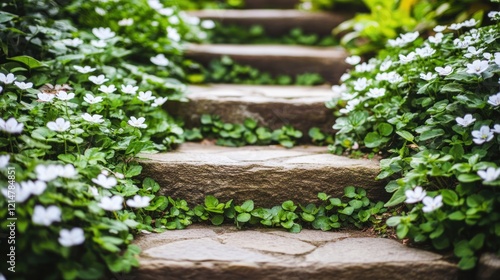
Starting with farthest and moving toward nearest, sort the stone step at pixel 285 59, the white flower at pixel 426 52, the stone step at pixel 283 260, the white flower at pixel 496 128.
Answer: the stone step at pixel 285 59 → the white flower at pixel 426 52 → the white flower at pixel 496 128 → the stone step at pixel 283 260

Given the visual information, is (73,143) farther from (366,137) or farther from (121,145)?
(366,137)

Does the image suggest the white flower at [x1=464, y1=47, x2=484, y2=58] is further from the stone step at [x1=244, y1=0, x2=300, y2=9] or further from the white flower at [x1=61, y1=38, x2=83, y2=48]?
the stone step at [x1=244, y1=0, x2=300, y2=9]

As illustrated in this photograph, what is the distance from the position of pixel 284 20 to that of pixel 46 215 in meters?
3.46

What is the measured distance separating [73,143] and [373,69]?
2.00 meters

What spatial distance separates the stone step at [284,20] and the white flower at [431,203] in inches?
115

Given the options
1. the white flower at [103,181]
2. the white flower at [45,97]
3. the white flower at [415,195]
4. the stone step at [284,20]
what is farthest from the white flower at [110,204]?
the stone step at [284,20]

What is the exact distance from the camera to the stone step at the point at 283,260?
173cm

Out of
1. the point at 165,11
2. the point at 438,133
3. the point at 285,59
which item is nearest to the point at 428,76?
the point at 438,133

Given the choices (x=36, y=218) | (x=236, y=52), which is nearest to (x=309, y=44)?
(x=236, y=52)

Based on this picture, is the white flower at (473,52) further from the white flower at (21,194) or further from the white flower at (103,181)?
the white flower at (21,194)

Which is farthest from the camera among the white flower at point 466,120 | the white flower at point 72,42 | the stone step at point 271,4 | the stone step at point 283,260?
the stone step at point 271,4

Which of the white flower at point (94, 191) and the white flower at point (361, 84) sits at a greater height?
the white flower at point (361, 84)

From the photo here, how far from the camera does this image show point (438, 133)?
2049 millimetres

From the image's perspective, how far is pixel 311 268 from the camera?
68.5 inches
